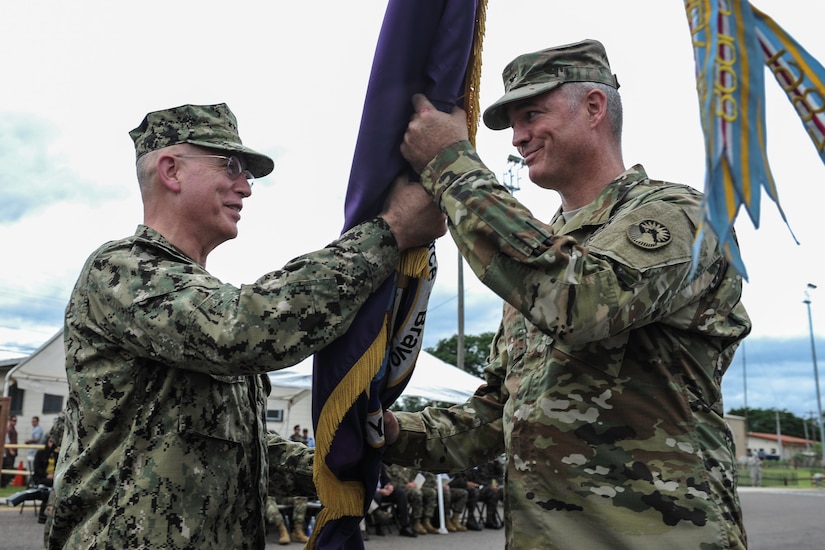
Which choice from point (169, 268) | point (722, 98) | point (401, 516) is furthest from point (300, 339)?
point (401, 516)

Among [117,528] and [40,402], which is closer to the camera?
[117,528]

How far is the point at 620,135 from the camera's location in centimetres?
257

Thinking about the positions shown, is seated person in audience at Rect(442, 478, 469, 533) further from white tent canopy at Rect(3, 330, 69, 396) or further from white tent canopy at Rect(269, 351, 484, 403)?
white tent canopy at Rect(3, 330, 69, 396)

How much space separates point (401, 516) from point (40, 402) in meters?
17.4

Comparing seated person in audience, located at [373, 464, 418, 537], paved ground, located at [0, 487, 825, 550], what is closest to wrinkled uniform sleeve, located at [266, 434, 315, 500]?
paved ground, located at [0, 487, 825, 550]

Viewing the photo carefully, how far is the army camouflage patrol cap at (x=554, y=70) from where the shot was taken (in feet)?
8.05

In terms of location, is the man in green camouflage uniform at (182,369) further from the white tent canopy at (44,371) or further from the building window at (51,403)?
the building window at (51,403)

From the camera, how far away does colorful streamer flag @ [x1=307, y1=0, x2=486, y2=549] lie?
2.24 meters

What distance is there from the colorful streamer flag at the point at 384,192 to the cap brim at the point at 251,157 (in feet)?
1.77

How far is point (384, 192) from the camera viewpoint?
2.29 meters

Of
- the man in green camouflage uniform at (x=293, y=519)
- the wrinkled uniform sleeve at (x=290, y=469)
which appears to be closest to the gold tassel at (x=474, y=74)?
the wrinkled uniform sleeve at (x=290, y=469)

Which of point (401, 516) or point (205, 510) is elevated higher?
point (205, 510)

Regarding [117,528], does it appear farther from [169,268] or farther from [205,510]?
[169,268]

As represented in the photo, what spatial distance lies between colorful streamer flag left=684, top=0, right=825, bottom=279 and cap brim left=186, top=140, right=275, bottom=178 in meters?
1.69
